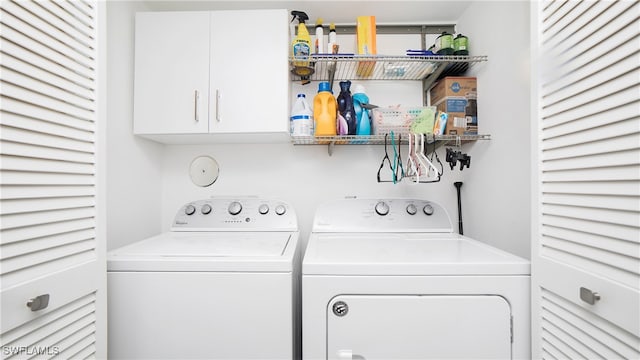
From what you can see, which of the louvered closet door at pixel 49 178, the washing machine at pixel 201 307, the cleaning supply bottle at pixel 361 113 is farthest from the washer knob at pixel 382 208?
the louvered closet door at pixel 49 178

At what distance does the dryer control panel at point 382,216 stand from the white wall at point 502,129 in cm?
26

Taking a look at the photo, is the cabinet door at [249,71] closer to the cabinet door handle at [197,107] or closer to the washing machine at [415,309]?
the cabinet door handle at [197,107]

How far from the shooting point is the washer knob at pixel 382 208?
5.72 feet

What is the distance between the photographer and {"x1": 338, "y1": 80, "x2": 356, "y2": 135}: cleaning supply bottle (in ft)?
5.78

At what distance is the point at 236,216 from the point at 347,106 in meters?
0.97

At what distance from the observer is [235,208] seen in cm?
179

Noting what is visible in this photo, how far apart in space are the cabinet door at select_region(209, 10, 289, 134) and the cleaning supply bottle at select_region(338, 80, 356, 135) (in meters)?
0.38

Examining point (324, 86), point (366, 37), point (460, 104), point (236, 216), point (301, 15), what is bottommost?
point (236, 216)

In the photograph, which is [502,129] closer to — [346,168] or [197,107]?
[346,168]

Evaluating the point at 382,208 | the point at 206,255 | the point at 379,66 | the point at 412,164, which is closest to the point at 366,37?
the point at 379,66

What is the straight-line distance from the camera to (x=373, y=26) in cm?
175

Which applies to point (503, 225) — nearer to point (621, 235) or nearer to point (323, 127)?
point (621, 235)

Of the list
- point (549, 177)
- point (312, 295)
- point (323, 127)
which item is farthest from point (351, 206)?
point (549, 177)

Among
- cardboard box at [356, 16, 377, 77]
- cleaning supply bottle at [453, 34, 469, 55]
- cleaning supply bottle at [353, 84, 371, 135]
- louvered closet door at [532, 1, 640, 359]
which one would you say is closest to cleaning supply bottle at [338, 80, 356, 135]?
cleaning supply bottle at [353, 84, 371, 135]
